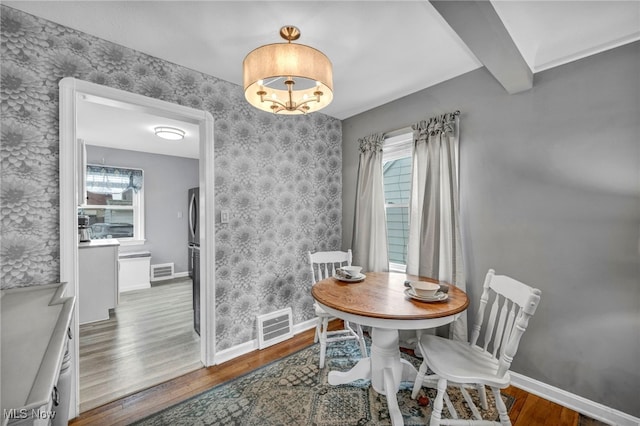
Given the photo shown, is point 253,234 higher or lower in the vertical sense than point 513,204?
lower

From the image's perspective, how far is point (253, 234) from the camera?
2.59m

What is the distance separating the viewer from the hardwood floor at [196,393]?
1.70 m

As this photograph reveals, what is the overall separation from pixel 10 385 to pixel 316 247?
261 cm

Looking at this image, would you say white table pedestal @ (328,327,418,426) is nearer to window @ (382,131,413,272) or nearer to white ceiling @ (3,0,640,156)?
window @ (382,131,413,272)

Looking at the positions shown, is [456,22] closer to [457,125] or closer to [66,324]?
[457,125]

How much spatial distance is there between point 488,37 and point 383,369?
205 cm

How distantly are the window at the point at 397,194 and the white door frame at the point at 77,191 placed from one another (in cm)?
185

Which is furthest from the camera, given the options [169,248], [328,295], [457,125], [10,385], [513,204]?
[169,248]

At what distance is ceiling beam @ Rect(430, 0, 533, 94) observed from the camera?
4.08 feet

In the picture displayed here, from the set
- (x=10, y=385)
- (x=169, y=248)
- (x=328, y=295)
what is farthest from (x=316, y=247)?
(x=169, y=248)

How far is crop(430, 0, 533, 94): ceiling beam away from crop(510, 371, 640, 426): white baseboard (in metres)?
2.13

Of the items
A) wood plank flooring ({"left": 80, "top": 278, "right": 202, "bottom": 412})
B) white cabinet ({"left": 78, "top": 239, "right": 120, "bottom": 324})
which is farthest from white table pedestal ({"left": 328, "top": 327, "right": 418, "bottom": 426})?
white cabinet ({"left": 78, "top": 239, "right": 120, "bottom": 324})

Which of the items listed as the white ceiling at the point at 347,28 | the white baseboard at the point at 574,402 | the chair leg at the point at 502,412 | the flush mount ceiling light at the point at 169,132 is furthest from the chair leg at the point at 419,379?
the flush mount ceiling light at the point at 169,132

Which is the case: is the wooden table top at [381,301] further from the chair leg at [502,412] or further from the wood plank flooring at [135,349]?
the wood plank flooring at [135,349]
